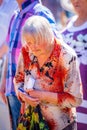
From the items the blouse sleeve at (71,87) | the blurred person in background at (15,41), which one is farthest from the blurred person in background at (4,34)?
the blouse sleeve at (71,87)

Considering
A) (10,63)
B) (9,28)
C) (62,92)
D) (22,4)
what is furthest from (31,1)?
(62,92)

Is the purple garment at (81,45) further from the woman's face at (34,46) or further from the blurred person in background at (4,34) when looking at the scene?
the blurred person in background at (4,34)

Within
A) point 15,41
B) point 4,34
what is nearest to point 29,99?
point 15,41

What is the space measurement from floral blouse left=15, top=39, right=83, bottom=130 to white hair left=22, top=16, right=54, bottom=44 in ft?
0.16

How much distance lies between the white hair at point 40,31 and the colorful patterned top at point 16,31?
0.54 ft

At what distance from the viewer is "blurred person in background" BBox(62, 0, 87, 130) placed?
6.74 ft

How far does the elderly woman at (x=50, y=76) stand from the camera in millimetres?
1853

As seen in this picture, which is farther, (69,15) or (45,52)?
(69,15)

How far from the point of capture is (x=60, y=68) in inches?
73.2

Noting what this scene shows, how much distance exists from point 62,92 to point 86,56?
11.3 inches

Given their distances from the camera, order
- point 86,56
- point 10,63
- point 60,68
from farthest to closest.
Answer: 1. point 10,63
2. point 86,56
3. point 60,68

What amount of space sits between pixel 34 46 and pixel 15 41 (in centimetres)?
28

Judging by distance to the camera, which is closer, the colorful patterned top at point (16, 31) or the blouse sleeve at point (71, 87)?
the blouse sleeve at point (71, 87)

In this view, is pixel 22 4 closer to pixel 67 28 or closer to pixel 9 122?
pixel 67 28
